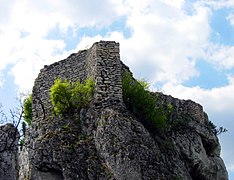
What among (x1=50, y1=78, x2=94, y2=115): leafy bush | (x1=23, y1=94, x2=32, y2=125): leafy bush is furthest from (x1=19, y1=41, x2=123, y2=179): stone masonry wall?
(x1=23, y1=94, x2=32, y2=125): leafy bush

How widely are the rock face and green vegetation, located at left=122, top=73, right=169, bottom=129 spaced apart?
58cm

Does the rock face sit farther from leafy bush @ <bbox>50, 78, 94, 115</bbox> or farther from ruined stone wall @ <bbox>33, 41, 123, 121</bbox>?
leafy bush @ <bbox>50, 78, 94, 115</bbox>

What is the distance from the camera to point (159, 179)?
60.3 ft

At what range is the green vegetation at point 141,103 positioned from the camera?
2156 cm

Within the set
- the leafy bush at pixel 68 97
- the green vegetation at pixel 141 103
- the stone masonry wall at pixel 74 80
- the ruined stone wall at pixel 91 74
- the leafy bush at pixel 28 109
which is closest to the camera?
the stone masonry wall at pixel 74 80

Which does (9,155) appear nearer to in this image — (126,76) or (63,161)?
(63,161)

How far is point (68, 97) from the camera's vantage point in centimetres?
2156

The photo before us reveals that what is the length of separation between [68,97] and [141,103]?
3.27 meters

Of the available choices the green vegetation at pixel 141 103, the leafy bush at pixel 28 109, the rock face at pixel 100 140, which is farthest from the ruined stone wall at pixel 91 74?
the leafy bush at pixel 28 109

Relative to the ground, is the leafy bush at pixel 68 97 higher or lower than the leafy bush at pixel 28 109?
lower

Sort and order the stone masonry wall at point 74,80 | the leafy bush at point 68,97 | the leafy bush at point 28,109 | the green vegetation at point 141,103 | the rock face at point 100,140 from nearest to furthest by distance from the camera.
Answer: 1. the rock face at point 100,140
2. the stone masonry wall at point 74,80
3. the leafy bush at point 68,97
4. the green vegetation at point 141,103
5. the leafy bush at point 28,109

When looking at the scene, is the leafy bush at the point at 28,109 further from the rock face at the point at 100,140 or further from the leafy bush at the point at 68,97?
the leafy bush at the point at 68,97

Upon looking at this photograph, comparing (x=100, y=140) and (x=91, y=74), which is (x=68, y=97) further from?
(x=100, y=140)

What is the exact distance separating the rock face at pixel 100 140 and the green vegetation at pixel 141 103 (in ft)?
1.91
